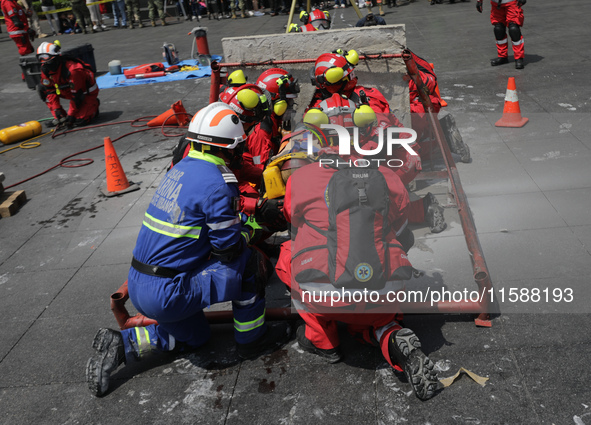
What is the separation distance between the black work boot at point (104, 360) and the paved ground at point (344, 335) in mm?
110

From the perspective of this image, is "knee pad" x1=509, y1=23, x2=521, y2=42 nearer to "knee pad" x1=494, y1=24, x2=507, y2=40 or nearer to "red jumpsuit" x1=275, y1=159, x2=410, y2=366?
"knee pad" x1=494, y1=24, x2=507, y2=40

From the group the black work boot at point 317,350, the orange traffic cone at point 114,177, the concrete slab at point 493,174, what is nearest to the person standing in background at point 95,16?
the orange traffic cone at point 114,177

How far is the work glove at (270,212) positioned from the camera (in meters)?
4.37

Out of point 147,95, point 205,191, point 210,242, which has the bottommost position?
point 147,95

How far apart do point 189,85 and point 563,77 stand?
7848 millimetres

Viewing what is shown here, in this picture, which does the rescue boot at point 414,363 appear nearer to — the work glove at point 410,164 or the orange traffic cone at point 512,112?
the work glove at point 410,164

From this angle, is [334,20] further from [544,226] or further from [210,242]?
[210,242]

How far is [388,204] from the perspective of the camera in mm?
3402

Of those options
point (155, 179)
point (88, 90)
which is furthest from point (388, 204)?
point (88, 90)

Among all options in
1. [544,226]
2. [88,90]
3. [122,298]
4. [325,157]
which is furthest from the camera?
[88,90]

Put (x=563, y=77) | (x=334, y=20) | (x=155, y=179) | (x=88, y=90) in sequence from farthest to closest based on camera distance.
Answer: (x=334, y=20)
(x=88, y=90)
(x=563, y=77)
(x=155, y=179)

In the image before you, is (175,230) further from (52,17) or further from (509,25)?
(52,17)

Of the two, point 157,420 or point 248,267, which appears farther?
point 248,267

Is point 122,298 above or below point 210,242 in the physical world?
below
